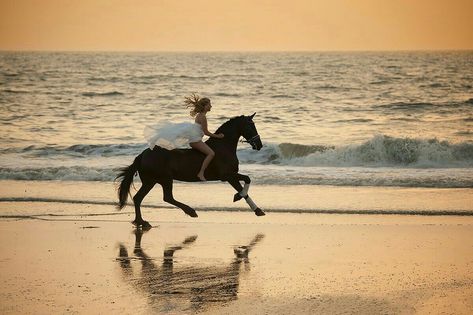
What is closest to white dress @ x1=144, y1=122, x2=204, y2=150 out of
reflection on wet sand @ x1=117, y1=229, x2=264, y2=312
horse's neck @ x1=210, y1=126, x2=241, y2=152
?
horse's neck @ x1=210, y1=126, x2=241, y2=152

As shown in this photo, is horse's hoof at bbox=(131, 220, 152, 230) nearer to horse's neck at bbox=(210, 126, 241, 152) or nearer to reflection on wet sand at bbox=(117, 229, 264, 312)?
horse's neck at bbox=(210, 126, 241, 152)

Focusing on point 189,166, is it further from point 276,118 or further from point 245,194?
point 276,118

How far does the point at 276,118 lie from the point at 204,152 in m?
30.0

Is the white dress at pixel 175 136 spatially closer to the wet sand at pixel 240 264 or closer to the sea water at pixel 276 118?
the wet sand at pixel 240 264

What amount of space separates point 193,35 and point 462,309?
542 ft

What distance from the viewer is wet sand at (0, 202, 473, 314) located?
9.71 meters

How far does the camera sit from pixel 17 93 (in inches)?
2351

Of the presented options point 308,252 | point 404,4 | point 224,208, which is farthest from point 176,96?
point 404,4

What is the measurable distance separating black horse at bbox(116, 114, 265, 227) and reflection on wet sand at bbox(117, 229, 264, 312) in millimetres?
2753

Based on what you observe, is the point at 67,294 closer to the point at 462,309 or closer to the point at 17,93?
the point at 462,309

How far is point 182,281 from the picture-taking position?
1066 centimetres

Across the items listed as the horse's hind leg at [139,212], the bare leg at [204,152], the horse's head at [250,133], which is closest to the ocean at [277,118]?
the horse's head at [250,133]

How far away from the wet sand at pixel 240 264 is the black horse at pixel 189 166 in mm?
434

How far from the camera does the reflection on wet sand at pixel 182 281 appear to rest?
970cm
